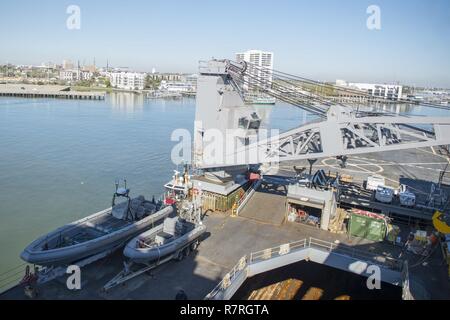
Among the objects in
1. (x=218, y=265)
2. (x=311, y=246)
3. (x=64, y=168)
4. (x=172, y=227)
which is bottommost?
(x=64, y=168)

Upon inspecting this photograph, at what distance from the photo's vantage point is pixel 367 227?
1775 cm

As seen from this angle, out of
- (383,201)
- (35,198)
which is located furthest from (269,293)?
(35,198)

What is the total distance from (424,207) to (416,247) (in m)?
4.02

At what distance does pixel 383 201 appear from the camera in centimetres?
2069

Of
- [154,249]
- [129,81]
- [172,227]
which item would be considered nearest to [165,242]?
[172,227]

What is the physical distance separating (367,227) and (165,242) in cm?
1010

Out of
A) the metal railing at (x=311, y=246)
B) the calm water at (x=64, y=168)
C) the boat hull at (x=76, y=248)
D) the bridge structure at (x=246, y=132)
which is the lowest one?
the calm water at (x=64, y=168)

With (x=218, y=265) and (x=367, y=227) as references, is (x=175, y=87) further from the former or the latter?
(x=218, y=265)

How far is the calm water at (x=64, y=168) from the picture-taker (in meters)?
26.8

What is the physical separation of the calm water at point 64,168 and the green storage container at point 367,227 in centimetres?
1960

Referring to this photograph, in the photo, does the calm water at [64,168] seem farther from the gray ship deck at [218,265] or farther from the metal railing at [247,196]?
the metal railing at [247,196]

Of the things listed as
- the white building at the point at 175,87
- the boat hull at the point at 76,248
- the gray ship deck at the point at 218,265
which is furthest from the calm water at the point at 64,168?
the white building at the point at 175,87

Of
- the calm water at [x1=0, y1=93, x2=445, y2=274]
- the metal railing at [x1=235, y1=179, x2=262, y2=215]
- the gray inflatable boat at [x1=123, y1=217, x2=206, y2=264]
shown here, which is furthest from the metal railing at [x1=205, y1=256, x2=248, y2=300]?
the calm water at [x1=0, y1=93, x2=445, y2=274]

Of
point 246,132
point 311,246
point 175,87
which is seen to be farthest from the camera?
point 175,87
